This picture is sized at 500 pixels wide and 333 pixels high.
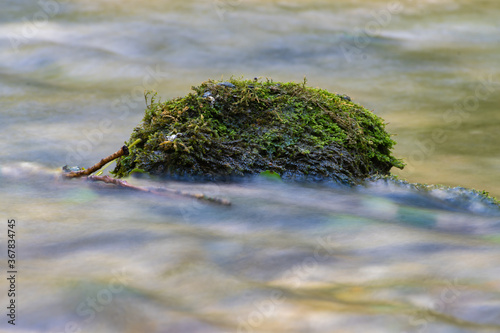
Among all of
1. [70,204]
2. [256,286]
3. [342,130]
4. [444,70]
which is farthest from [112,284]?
[444,70]

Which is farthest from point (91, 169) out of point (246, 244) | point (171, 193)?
point (246, 244)

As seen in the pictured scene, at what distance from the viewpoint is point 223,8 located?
12.1 m

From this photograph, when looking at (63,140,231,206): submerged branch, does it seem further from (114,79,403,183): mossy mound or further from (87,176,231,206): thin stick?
(114,79,403,183): mossy mound

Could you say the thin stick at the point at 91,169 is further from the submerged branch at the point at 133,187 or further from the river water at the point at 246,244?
the river water at the point at 246,244

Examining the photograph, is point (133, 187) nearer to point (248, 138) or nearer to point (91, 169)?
point (91, 169)

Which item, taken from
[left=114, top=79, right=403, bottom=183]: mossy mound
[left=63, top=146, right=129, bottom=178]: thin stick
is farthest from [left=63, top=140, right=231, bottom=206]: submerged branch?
[left=114, top=79, right=403, bottom=183]: mossy mound

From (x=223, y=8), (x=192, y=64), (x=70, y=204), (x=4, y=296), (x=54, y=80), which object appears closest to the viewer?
(x=4, y=296)

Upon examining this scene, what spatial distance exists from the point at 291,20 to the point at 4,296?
390 inches

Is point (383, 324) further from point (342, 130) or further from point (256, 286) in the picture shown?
point (342, 130)

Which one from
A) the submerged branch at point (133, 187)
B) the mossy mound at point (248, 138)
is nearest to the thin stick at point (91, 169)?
the submerged branch at point (133, 187)

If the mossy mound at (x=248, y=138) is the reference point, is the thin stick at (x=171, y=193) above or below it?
below

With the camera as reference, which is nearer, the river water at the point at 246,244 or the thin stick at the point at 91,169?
the river water at the point at 246,244

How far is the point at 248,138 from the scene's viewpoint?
175 inches

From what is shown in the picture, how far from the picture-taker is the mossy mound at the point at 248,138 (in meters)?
4.36
